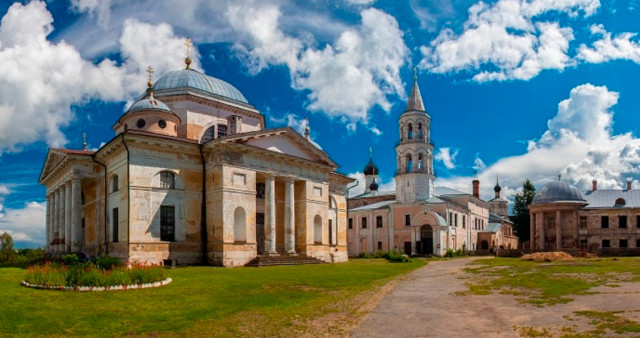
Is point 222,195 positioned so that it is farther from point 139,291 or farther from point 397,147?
point 397,147

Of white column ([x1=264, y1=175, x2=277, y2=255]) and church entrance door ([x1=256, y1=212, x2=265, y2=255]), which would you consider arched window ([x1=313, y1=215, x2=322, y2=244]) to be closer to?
church entrance door ([x1=256, y1=212, x2=265, y2=255])

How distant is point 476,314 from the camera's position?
36.1 feet

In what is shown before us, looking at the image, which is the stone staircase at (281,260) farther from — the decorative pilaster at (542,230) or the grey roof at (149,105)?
the decorative pilaster at (542,230)

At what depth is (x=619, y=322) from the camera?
910cm

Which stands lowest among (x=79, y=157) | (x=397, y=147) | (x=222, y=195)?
(x=222, y=195)

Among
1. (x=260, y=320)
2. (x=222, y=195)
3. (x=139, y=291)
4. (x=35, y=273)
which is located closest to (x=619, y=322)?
(x=260, y=320)

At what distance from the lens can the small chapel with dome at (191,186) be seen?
27438 millimetres

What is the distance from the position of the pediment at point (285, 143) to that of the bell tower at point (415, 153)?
26141 mm

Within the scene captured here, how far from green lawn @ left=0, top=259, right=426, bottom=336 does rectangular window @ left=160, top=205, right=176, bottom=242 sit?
38.4 ft

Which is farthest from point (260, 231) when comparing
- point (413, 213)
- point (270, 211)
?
point (413, 213)

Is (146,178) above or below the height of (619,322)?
above

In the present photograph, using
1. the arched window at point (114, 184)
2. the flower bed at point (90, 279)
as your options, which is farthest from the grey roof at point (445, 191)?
the flower bed at point (90, 279)

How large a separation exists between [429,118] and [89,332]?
5549 cm

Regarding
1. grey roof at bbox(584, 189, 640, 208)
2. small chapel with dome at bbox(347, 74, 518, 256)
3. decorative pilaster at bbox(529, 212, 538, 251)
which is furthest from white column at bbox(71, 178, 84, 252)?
grey roof at bbox(584, 189, 640, 208)
